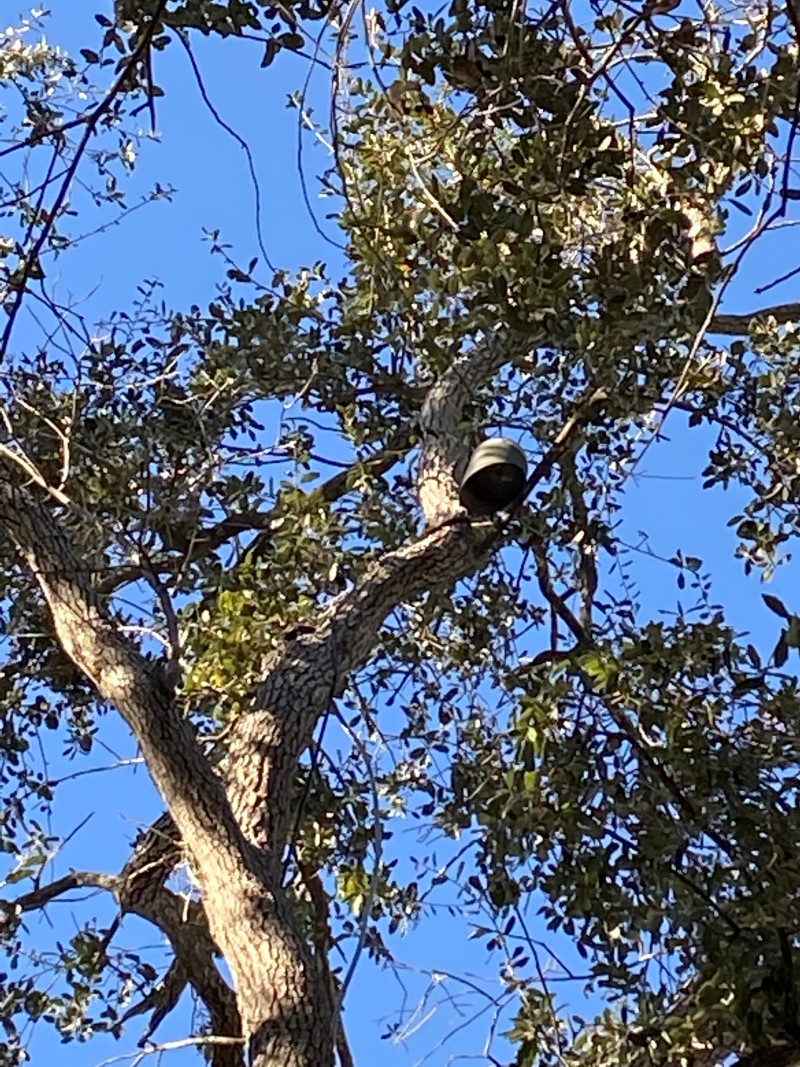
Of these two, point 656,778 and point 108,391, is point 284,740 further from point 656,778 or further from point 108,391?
point 108,391

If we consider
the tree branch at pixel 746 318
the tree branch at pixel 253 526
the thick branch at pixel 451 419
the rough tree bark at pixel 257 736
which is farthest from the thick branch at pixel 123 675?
the tree branch at pixel 746 318

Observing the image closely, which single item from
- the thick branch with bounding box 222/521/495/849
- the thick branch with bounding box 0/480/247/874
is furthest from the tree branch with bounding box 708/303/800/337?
the thick branch with bounding box 0/480/247/874

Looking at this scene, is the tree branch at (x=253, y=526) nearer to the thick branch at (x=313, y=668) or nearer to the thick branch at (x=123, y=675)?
the thick branch at (x=313, y=668)

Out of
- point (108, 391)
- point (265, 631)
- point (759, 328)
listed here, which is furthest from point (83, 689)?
point (759, 328)

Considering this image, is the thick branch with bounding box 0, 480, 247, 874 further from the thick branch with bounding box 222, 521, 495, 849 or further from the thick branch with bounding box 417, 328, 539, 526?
the thick branch with bounding box 417, 328, 539, 526

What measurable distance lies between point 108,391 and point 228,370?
42cm

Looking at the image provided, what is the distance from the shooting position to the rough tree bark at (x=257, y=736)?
297 cm

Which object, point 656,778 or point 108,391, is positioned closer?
point 656,778

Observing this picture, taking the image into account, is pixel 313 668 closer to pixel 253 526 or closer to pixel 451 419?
pixel 451 419

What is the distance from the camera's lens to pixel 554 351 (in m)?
5.11

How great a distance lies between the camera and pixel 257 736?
3537 mm

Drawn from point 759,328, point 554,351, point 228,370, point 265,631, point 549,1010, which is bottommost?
point 549,1010

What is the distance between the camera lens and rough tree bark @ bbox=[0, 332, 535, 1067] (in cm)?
297

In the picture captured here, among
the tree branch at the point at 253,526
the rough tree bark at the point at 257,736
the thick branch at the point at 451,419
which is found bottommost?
the rough tree bark at the point at 257,736
